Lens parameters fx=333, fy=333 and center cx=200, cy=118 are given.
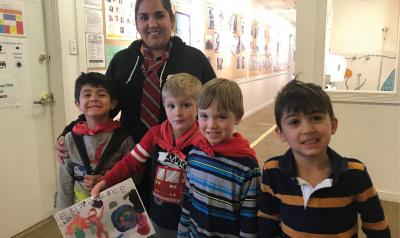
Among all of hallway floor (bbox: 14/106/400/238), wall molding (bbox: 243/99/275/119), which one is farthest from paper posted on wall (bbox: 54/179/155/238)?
wall molding (bbox: 243/99/275/119)

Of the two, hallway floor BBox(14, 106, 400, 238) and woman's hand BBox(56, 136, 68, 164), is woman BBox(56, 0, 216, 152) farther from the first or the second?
hallway floor BBox(14, 106, 400, 238)

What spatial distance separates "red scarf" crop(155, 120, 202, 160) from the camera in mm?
1381

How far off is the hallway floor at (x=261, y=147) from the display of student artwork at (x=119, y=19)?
1981 mm

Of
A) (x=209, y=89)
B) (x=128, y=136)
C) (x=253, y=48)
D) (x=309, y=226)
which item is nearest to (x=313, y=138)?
(x=309, y=226)

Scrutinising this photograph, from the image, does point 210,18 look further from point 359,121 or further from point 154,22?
point 154,22

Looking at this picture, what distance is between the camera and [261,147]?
5.26 m

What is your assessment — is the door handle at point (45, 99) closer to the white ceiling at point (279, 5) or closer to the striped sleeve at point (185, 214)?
the striped sleeve at point (185, 214)

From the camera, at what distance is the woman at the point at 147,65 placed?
5.09 ft

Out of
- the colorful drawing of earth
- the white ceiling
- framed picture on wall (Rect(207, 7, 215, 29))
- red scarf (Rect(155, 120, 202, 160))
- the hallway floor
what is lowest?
the hallway floor

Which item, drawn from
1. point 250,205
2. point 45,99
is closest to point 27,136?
point 45,99

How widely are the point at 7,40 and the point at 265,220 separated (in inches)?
95.8

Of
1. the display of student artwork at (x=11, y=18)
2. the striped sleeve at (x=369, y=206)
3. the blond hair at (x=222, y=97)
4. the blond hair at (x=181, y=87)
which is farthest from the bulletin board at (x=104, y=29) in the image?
the striped sleeve at (x=369, y=206)

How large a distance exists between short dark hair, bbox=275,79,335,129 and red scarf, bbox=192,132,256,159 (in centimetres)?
17

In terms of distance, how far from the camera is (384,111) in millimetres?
3160
